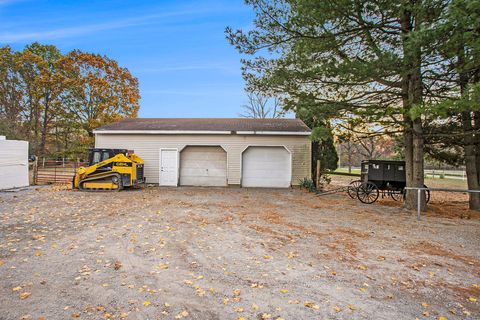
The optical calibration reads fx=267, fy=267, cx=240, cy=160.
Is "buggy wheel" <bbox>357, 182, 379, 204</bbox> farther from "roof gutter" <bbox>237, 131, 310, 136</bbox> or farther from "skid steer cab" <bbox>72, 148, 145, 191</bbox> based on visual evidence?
"skid steer cab" <bbox>72, 148, 145, 191</bbox>

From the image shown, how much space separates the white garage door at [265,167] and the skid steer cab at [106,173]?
557cm

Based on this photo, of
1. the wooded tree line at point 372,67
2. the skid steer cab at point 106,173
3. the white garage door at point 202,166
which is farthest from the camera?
the white garage door at point 202,166

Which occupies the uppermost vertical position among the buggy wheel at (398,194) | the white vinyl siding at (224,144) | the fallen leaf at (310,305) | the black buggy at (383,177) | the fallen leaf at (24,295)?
the white vinyl siding at (224,144)

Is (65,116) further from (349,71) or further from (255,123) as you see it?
(349,71)

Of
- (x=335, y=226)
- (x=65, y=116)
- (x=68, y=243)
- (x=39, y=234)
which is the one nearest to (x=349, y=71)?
(x=335, y=226)

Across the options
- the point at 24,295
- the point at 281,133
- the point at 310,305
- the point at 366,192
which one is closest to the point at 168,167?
the point at 281,133

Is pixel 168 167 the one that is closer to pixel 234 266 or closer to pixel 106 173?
pixel 106 173

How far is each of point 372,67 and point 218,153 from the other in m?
8.95

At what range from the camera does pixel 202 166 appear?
1425 cm

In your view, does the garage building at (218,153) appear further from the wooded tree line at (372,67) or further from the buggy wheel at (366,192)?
the wooded tree line at (372,67)

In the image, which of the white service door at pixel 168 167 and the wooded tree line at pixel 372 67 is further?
the white service door at pixel 168 167

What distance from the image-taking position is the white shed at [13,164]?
1166cm

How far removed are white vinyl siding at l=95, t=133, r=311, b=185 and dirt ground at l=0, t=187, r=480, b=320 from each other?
6402 millimetres

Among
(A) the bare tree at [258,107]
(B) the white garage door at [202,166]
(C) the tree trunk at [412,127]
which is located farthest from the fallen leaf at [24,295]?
(A) the bare tree at [258,107]
